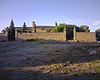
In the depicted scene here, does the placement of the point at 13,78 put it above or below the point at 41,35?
below

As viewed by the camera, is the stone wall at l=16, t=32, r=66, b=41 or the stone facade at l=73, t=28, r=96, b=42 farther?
the stone facade at l=73, t=28, r=96, b=42

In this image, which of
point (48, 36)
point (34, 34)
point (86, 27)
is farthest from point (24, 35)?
point (86, 27)

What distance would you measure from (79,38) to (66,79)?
103ft

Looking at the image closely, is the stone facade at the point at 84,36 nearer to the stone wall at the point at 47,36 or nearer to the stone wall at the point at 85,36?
the stone wall at the point at 85,36

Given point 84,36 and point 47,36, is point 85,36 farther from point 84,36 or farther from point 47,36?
point 47,36

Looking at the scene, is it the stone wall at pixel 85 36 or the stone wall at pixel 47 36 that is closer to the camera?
the stone wall at pixel 47 36

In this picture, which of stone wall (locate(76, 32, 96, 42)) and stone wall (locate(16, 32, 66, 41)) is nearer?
stone wall (locate(16, 32, 66, 41))

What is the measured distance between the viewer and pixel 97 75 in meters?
3.67

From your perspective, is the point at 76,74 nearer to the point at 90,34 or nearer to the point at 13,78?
the point at 13,78

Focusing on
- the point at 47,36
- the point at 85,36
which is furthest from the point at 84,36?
the point at 47,36

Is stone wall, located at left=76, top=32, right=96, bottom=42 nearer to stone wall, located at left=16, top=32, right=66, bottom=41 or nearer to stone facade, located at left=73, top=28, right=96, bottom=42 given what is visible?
stone facade, located at left=73, top=28, right=96, bottom=42

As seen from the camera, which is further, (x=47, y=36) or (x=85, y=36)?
(x=85, y=36)

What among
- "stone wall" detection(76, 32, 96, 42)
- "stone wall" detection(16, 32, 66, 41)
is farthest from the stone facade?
"stone wall" detection(16, 32, 66, 41)

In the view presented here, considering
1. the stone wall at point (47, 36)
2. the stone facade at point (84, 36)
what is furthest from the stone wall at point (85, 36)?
the stone wall at point (47, 36)
